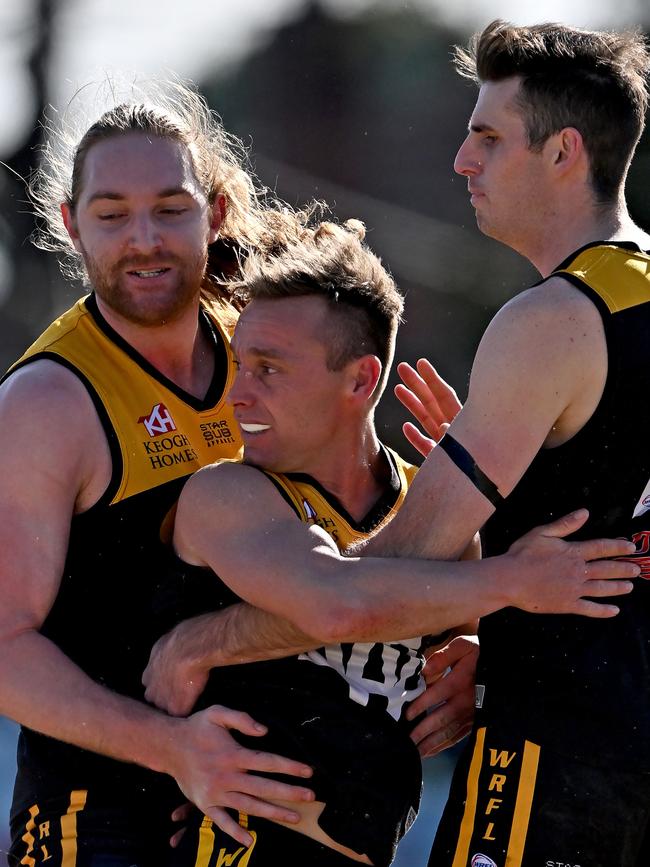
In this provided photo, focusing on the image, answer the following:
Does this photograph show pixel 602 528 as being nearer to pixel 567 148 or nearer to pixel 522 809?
pixel 522 809

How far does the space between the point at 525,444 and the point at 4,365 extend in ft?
38.5

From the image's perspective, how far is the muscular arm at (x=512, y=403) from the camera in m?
3.51

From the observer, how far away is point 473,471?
3.54 meters

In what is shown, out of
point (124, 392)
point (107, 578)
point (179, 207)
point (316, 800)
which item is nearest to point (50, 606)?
point (107, 578)

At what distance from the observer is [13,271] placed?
14242mm

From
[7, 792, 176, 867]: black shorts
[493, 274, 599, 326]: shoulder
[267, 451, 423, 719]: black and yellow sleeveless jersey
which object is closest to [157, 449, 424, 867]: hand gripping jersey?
[267, 451, 423, 719]: black and yellow sleeveless jersey

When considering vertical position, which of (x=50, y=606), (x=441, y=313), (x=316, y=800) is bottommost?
(x=316, y=800)

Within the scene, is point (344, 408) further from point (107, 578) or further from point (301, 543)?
point (107, 578)

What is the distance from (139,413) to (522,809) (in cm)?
172

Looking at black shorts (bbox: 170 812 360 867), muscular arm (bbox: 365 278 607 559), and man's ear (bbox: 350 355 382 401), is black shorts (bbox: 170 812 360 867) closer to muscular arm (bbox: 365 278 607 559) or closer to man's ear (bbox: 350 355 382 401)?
muscular arm (bbox: 365 278 607 559)

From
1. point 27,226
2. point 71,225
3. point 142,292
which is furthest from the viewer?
point 27,226

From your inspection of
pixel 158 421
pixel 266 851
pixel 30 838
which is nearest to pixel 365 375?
pixel 158 421

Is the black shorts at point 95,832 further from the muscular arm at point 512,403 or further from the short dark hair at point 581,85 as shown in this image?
the short dark hair at point 581,85

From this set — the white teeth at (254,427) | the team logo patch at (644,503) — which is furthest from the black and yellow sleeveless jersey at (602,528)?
the white teeth at (254,427)
